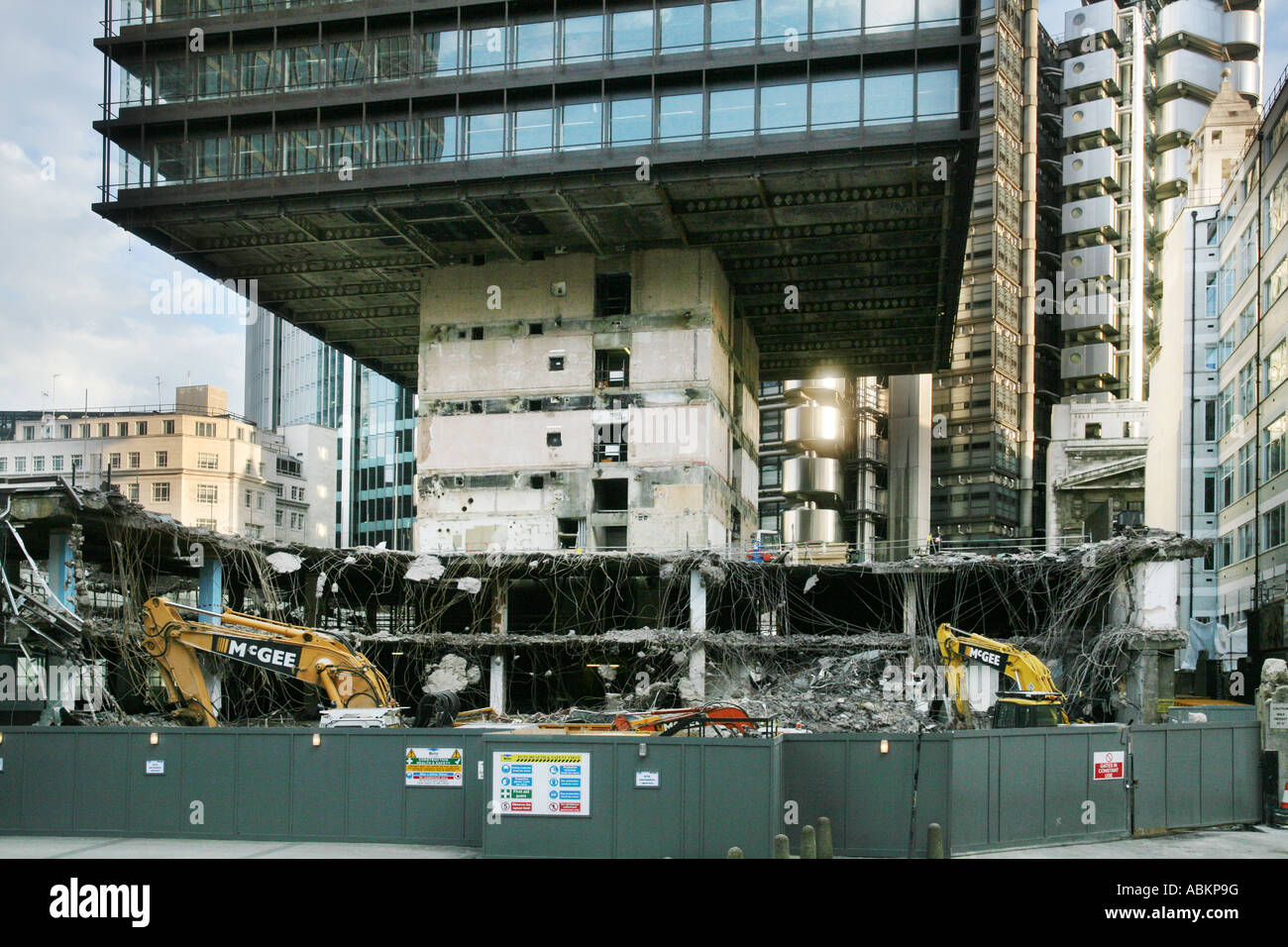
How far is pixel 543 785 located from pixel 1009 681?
1791cm

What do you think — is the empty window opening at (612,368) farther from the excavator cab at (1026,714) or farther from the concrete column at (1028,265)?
the concrete column at (1028,265)

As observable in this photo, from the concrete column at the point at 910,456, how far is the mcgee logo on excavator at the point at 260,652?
66.2 m

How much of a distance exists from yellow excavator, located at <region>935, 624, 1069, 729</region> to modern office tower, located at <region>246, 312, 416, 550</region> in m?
89.9

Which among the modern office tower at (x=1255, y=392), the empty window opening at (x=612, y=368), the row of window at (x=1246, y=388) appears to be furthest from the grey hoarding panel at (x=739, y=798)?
the empty window opening at (x=612, y=368)

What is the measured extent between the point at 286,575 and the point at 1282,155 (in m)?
43.2

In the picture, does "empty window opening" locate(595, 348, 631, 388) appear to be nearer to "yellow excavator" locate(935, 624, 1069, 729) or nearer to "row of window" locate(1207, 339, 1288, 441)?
"row of window" locate(1207, 339, 1288, 441)

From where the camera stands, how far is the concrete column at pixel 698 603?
2039 inches

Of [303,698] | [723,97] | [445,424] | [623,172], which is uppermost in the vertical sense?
[723,97]

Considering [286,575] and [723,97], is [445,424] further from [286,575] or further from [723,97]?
[723,97]

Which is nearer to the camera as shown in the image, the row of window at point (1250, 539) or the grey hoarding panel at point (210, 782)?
the grey hoarding panel at point (210, 782)

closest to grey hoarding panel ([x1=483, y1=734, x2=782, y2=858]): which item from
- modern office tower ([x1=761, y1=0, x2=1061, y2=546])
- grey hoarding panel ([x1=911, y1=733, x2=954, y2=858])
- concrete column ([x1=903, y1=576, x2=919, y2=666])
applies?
grey hoarding panel ([x1=911, y1=733, x2=954, y2=858])

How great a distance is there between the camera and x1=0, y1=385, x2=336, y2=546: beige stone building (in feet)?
346

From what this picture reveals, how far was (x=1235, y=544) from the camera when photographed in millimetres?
56781
